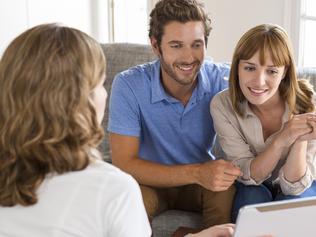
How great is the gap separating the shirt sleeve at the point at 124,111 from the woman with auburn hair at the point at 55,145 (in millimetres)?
892

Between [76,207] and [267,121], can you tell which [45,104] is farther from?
[267,121]

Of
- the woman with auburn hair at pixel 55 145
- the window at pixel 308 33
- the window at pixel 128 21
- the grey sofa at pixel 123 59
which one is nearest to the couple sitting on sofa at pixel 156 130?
the woman with auburn hair at pixel 55 145

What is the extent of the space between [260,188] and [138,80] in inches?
22.3

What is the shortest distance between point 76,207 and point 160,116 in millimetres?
1008

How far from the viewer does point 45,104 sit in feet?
3.10

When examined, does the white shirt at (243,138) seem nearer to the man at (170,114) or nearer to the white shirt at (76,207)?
the man at (170,114)

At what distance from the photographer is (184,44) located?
6.20ft

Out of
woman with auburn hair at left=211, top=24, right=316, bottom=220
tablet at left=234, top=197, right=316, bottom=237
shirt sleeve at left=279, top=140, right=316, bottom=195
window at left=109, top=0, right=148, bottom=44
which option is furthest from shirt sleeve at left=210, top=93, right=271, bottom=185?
window at left=109, top=0, right=148, bottom=44

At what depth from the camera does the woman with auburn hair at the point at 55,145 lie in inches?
37.0

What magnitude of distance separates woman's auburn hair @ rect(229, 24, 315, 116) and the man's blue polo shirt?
16 centimetres

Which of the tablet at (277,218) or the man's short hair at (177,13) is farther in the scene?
the man's short hair at (177,13)

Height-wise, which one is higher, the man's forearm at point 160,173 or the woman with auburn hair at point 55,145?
the woman with auburn hair at point 55,145

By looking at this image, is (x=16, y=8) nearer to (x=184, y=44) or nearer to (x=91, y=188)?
(x=184, y=44)

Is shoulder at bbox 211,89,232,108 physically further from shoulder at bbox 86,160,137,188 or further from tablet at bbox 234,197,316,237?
shoulder at bbox 86,160,137,188
